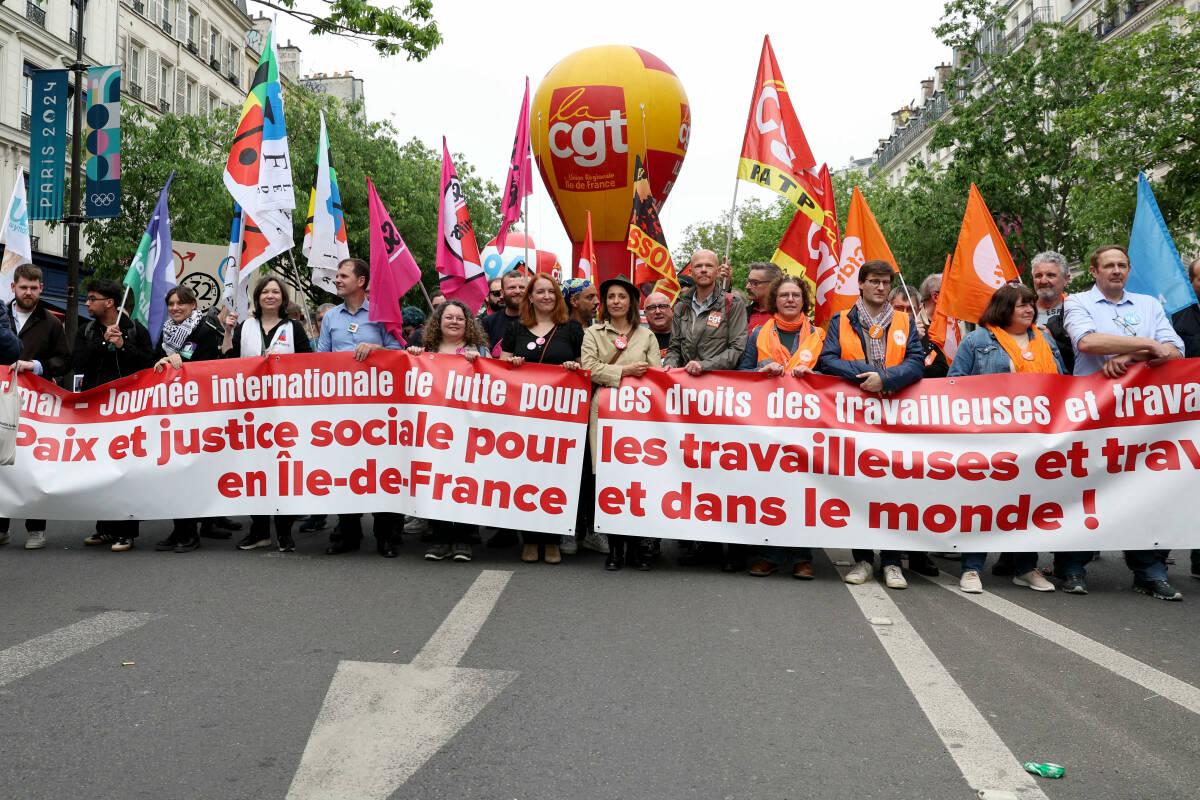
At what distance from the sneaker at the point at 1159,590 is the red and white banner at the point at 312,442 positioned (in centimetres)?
359

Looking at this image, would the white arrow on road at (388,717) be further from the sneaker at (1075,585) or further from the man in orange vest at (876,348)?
the sneaker at (1075,585)

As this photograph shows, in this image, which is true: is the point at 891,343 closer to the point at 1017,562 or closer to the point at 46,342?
the point at 1017,562

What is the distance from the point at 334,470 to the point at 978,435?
14.1 feet

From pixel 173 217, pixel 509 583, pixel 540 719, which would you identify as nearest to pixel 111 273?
pixel 173 217

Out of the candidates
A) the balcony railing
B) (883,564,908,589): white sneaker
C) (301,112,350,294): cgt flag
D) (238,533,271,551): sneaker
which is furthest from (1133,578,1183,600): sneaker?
the balcony railing

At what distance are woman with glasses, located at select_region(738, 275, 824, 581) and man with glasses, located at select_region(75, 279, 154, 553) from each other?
4.46 meters

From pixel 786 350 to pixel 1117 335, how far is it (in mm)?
2030

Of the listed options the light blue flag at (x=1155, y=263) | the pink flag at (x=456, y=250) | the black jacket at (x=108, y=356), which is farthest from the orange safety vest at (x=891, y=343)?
the pink flag at (x=456, y=250)

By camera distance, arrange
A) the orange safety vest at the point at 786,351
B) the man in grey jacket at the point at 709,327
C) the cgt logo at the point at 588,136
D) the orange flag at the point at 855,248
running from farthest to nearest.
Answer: the cgt logo at the point at 588,136 < the orange flag at the point at 855,248 < the man in grey jacket at the point at 709,327 < the orange safety vest at the point at 786,351

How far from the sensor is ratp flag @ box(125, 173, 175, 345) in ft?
31.0

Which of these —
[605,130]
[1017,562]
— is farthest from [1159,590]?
[605,130]

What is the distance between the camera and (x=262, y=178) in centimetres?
945

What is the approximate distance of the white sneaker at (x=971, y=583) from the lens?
6.54 m

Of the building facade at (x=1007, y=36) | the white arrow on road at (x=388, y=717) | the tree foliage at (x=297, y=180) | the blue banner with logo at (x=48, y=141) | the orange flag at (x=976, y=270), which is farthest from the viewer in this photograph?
the building facade at (x=1007, y=36)
